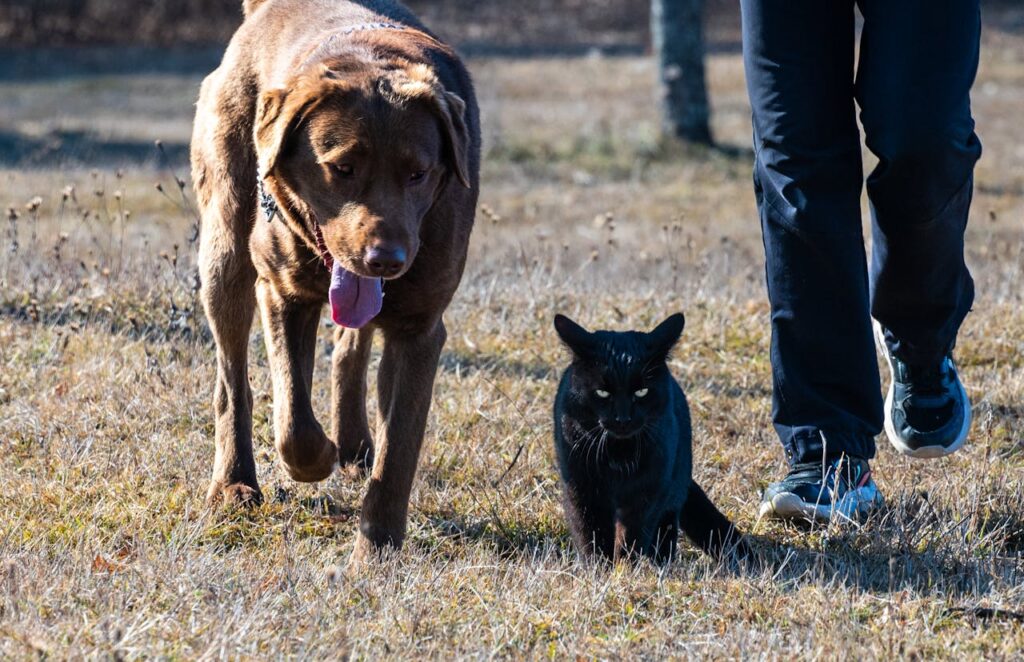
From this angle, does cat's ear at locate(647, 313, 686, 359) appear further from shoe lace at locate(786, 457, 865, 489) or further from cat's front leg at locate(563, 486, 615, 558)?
shoe lace at locate(786, 457, 865, 489)

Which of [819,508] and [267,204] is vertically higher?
[267,204]

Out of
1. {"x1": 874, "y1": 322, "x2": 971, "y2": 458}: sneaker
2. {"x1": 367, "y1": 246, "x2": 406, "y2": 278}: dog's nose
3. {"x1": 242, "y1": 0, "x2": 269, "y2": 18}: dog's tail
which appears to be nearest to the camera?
{"x1": 367, "y1": 246, "x2": 406, "y2": 278}: dog's nose

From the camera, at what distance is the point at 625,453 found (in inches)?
153

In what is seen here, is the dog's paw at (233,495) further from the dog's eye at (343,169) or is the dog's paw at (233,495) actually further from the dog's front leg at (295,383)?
the dog's eye at (343,169)

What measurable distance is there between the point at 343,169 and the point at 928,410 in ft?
6.48

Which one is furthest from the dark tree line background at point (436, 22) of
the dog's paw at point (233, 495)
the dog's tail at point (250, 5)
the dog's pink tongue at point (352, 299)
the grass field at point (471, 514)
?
the dog's pink tongue at point (352, 299)

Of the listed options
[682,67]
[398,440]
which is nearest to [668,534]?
[398,440]

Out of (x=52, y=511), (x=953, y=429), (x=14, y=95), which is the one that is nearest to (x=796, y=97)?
(x=953, y=429)

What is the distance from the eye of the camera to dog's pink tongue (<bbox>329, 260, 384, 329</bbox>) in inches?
145

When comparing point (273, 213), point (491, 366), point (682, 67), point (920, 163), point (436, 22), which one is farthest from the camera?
A: point (436, 22)

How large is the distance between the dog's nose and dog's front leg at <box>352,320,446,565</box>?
51 cm

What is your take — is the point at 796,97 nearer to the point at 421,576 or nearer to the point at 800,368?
the point at 800,368

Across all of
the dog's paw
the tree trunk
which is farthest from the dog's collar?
the tree trunk

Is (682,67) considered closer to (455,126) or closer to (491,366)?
(491,366)
